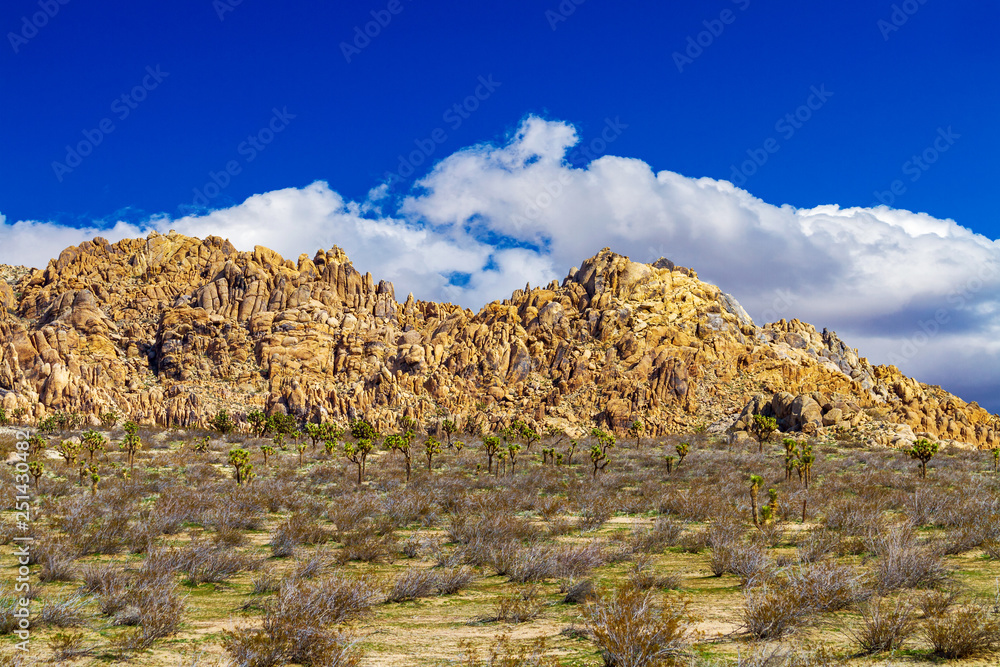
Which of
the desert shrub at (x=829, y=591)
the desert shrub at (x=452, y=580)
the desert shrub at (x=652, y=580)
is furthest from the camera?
the desert shrub at (x=452, y=580)

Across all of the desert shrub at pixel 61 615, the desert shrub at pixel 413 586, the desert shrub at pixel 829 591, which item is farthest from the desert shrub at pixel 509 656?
the desert shrub at pixel 61 615

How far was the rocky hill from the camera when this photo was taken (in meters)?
75.9

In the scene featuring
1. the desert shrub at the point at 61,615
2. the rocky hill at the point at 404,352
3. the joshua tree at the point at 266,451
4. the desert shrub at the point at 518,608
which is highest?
the rocky hill at the point at 404,352

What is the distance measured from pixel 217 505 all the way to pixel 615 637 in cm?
1765

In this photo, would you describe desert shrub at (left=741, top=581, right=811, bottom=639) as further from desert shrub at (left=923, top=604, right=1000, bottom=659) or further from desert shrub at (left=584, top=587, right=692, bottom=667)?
desert shrub at (left=923, top=604, right=1000, bottom=659)

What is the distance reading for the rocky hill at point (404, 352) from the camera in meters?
75.9

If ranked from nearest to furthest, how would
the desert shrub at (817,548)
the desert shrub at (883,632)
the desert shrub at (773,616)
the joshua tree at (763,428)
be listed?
1. the desert shrub at (883,632)
2. the desert shrub at (773,616)
3. the desert shrub at (817,548)
4. the joshua tree at (763,428)

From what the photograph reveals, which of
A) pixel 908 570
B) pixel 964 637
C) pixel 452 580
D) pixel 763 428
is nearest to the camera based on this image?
pixel 964 637

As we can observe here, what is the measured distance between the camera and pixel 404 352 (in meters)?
93.0

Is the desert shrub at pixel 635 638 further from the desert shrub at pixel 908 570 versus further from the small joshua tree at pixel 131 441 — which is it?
the small joshua tree at pixel 131 441

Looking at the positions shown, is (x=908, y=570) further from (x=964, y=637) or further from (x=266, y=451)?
(x=266, y=451)

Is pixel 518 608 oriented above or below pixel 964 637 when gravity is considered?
below

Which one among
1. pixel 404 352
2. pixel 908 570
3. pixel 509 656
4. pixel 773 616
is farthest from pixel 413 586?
pixel 404 352

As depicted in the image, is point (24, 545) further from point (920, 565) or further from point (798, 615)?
point (920, 565)
